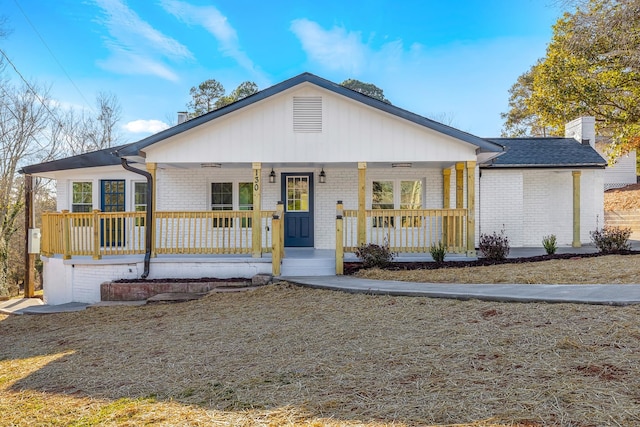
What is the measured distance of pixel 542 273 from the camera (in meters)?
7.94

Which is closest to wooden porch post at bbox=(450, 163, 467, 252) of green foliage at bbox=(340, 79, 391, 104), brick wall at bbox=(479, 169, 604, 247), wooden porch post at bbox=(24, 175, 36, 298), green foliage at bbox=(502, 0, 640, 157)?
brick wall at bbox=(479, 169, 604, 247)

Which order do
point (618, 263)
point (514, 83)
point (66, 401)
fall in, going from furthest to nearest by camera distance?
point (514, 83)
point (618, 263)
point (66, 401)

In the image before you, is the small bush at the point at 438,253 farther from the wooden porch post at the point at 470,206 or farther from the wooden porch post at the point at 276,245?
the wooden porch post at the point at 276,245

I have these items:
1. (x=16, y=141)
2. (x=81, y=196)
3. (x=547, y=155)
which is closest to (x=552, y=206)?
(x=547, y=155)

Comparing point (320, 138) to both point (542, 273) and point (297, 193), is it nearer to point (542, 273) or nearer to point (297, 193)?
point (297, 193)

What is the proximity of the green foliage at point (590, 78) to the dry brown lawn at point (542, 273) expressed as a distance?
9.49 metres

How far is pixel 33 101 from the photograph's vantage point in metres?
21.4

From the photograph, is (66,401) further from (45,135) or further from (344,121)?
(45,135)

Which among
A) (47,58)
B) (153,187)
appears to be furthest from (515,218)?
(47,58)

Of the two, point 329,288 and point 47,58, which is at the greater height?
point 47,58

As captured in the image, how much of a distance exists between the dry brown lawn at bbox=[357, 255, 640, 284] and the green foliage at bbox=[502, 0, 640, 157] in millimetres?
9491

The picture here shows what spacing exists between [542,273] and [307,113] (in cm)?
595

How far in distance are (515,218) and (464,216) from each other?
12.1 feet

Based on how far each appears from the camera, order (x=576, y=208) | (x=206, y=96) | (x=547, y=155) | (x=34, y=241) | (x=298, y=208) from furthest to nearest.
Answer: (x=206, y=96) → (x=547, y=155) → (x=576, y=208) → (x=298, y=208) → (x=34, y=241)
